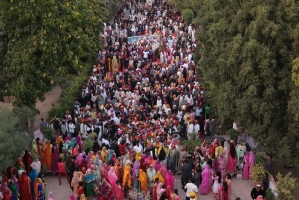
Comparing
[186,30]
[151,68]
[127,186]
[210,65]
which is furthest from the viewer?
[186,30]

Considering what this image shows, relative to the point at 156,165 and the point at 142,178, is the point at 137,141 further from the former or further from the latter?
the point at 142,178

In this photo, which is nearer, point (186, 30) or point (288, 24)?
point (288, 24)

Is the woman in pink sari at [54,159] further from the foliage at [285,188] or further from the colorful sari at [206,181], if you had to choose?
the foliage at [285,188]

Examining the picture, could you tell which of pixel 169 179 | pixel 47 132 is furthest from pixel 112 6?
pixel 169 179

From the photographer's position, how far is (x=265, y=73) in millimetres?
15250

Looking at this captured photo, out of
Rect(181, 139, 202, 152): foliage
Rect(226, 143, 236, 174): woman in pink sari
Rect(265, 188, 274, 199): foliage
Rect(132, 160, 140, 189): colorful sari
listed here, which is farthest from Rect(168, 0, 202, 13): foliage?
Rect(132, 160, 140, 189): colorful sari

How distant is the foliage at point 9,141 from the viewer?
1388cm

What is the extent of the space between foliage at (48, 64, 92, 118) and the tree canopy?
7.11 meters

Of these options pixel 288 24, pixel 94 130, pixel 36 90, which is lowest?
pixel 94 130

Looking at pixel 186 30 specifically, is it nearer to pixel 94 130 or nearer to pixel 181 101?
pixel 181 101

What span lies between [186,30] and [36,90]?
54.4 ft

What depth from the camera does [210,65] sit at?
19891 mm

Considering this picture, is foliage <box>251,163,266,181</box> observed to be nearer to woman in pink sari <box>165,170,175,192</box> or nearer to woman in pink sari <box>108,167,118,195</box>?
woman in pink sari <box>165,170,175,192</box>

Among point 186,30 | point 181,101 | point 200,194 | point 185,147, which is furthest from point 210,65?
point 186,30
